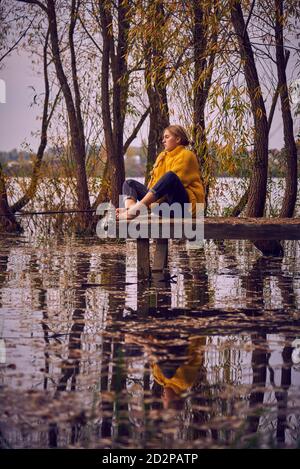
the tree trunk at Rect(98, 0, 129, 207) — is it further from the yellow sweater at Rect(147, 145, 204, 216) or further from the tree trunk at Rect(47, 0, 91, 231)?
the yellow sweater at Rect(147, 145, 204, 216)


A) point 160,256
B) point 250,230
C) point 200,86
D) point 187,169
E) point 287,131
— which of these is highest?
point 200,86

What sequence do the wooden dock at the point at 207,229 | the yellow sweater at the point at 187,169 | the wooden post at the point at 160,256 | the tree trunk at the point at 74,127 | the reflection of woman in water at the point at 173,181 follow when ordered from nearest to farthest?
the wooden dock at the point at 207,229 < the reflection of woman in water at the point at 173,181 < the yellow sweater at the point at 187,169 < the wooden post at the point at 160,256 < the tree trunk at the point at 74,127

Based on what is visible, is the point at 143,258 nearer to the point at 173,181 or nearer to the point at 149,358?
the point at 173,181

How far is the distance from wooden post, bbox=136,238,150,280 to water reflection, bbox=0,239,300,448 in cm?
15

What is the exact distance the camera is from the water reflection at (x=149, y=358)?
3.76m

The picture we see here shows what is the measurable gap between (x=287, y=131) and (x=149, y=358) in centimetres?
663

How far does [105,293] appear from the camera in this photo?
777 cm

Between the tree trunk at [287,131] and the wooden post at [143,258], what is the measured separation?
122 inches

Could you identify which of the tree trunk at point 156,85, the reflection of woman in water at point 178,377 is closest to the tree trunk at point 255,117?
the tree trunk at point 156,85

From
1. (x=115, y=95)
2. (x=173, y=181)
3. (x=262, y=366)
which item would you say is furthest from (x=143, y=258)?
(x=115, y=95)

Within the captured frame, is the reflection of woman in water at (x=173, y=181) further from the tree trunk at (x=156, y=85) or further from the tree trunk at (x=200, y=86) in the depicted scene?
the tree trunk at (x=156, y=85)

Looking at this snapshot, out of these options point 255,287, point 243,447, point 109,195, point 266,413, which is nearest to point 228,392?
point 266,413

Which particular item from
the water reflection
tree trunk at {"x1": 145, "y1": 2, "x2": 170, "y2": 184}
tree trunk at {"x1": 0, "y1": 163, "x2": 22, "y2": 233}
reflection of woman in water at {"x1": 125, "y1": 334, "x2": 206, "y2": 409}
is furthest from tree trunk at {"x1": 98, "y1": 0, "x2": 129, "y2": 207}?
reflection of woman in water at {"x1": 125, "y1": 334, "x2": 206, "y2": 409}

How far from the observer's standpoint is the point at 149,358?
16.7ft
